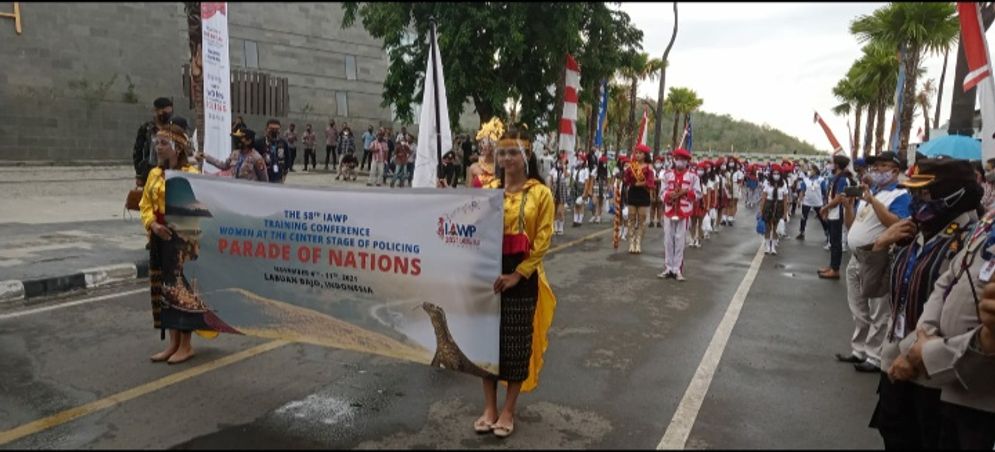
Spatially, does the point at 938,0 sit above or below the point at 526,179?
above

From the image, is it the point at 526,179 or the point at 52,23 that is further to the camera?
the point at 52,23

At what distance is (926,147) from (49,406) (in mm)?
5407

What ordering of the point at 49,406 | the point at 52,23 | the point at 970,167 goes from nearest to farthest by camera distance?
the point at 970,167
the point at 49,406
the point at 52,23

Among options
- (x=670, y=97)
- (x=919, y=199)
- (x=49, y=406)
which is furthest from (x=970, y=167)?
(x=670, y=97)

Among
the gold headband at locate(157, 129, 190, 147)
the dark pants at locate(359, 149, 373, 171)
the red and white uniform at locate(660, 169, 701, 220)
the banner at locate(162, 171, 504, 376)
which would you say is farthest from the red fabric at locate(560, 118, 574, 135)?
the dark pants at locate(359, 149, 373, 171)

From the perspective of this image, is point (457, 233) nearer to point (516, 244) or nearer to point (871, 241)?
point (516, 244)

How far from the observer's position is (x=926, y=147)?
12.9 ft

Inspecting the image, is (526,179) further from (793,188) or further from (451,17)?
(793,188)

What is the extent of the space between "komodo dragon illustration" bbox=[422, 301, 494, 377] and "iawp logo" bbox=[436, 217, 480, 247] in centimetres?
40

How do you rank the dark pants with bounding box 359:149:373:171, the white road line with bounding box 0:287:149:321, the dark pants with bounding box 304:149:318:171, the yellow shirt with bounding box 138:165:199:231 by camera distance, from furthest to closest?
1. the dark pants with bounding box 359:149:373:171
2. the dark pants with bounding box 304:149:318:171
3. the white road line with bounding box 0:287:149:321
4. the yellow shirt with bounding box 138:165:199:231

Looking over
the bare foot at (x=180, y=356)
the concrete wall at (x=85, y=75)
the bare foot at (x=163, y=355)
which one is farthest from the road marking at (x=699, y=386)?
the concrete wall at (x=85, y=75)

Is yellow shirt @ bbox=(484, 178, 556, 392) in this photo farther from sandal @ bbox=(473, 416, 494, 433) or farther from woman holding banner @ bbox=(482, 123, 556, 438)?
sandal @ bbox=(473, 416, 494, 433)

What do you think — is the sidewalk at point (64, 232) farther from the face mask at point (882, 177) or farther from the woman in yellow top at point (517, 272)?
the face mask at point (882, 177)

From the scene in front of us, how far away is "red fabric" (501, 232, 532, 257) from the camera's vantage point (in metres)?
3.65
